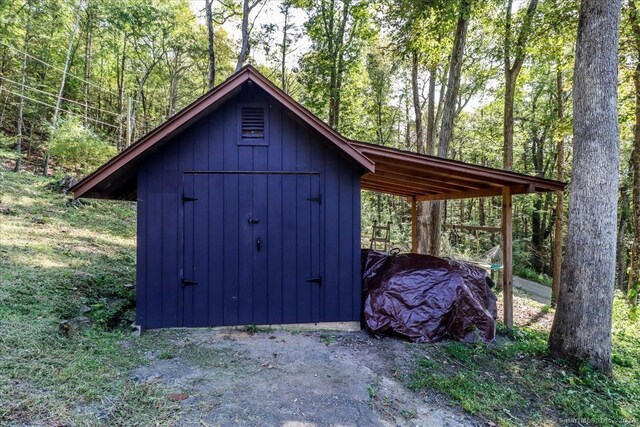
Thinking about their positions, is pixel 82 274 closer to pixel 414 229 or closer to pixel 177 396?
pixel 177 396

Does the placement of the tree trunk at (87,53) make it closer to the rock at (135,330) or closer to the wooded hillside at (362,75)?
the wooded hillside at (362,75)

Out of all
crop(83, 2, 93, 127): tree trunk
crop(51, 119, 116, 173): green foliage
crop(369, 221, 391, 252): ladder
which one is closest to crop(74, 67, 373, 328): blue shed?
crop(369, 221, 391, 252): ladder

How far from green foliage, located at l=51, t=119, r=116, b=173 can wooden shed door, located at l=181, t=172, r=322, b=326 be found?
891cm

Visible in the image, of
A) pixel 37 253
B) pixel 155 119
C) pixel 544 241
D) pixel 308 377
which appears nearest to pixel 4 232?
pixel 37 253

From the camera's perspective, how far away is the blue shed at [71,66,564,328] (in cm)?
430

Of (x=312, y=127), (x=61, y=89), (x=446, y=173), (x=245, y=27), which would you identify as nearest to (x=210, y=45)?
(x=245, y=27)

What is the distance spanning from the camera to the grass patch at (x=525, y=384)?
9.73 ft

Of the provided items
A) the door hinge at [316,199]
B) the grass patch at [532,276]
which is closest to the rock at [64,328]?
the door hinge at [316,199]

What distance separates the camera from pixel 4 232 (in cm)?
700

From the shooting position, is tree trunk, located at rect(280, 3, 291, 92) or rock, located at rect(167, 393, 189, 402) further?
tree trunk, located at rect(280, 3, 291, 92)

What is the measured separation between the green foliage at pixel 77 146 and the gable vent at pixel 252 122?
30.0ft

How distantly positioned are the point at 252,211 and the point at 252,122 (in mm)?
1178

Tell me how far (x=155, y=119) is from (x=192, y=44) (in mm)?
6161

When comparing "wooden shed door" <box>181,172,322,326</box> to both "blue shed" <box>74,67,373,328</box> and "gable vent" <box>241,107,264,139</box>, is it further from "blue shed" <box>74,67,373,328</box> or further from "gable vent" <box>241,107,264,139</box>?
"gable vent" <box>241,107,264,139</box>
